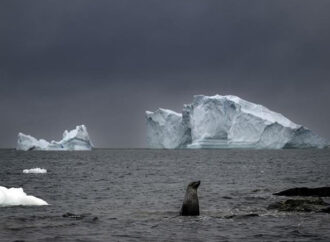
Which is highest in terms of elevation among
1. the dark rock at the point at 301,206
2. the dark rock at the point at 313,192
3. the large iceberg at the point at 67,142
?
the large iceberg at the point at 67,142

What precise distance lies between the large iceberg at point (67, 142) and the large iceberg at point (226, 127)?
14170 mm

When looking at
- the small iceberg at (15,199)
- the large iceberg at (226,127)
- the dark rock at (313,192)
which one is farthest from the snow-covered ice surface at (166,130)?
the small iceberg at (15,199)

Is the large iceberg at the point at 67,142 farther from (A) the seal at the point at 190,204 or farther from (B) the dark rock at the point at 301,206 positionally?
(A) the seal at the point at 190,204

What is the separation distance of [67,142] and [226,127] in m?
33.2

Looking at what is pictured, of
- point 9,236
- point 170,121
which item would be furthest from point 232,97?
point 9,236

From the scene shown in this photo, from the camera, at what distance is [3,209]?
1850 cm

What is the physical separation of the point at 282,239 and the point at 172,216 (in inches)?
191

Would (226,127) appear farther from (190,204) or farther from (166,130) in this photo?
(190,204)

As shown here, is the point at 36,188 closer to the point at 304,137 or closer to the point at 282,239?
the point at 282,239

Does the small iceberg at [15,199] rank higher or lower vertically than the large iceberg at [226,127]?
lower

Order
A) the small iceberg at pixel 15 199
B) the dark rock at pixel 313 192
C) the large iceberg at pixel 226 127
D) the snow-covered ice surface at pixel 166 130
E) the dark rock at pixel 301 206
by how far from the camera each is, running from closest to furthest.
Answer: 1. the dark rock at pixel 301 206
2. the small iceberg at pixel 15 199
3. the dark rock at pixel 313 192
4. the large iceberg at pixel 226 127
5. the snow-covered ice surface at pixel 166 130

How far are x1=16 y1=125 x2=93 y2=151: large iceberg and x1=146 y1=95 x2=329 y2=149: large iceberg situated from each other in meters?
14.2

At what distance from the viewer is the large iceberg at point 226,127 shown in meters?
101

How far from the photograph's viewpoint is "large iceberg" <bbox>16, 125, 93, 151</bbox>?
10556 cm
